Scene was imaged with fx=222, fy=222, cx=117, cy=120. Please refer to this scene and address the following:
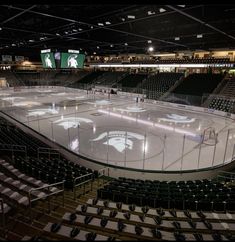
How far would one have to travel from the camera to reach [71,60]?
66.4 feet

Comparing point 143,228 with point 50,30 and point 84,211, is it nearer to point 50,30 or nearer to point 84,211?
point 84,211

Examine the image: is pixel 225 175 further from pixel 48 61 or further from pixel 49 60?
pixel 48 61

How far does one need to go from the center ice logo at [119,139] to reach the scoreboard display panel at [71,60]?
8.07 m

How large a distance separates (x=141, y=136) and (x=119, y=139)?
5.94ft

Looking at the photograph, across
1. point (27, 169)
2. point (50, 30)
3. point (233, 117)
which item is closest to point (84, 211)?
point (27, 169)

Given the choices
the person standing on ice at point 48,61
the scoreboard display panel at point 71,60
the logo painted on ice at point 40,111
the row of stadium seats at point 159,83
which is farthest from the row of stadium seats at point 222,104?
the person standing on ice at point 48,61

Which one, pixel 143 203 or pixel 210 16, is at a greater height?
pixel 210 16

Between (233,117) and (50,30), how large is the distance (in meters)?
18.5

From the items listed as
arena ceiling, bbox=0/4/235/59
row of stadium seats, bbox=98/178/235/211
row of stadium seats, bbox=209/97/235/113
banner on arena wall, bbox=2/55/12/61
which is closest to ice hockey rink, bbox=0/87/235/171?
row of stadium seats, bbox=209/97/235/113

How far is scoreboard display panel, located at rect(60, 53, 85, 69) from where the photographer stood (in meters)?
19.8

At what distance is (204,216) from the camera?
244 inches

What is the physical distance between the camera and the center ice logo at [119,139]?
13.5 m

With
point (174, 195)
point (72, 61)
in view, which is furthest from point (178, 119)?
point (174, 195)

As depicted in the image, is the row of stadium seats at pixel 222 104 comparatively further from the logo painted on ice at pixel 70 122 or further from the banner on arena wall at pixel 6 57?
the banner on arena wall at pixel 6 57
